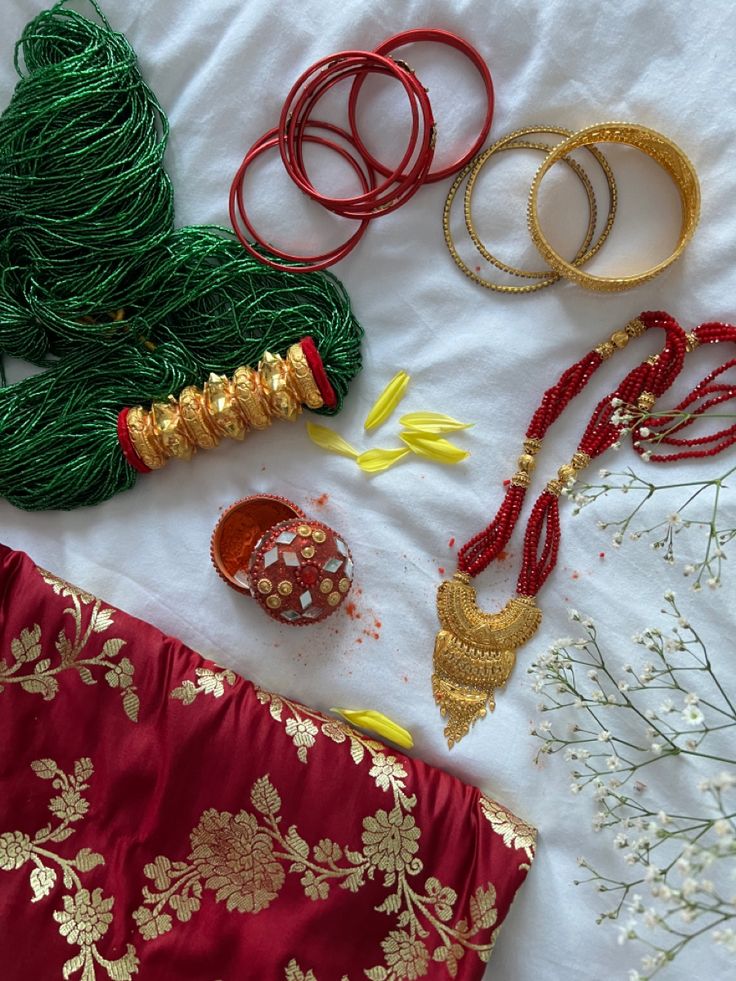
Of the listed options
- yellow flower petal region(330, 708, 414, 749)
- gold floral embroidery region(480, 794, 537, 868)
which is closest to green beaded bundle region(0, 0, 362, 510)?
yellow flower petal region(330, 708, 414, 749)

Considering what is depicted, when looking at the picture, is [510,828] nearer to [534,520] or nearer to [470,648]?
[470,648]

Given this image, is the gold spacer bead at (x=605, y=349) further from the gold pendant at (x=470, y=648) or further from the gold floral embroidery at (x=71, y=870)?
the gold floral embroidery at (x=71, y=870)

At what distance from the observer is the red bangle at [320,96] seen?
1.16 meters

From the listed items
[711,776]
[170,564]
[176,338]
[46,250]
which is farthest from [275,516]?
[711,776]

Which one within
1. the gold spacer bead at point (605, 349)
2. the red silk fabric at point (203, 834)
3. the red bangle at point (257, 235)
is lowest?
the red silk fabric at point (203, 834)

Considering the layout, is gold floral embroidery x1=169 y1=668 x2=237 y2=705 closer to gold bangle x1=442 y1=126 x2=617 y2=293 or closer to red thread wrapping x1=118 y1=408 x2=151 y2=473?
red thread wrapping x1=118 y1=408 x2=151 y2=473

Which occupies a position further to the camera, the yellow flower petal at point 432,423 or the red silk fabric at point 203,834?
the yellow flower petal at point 432,423

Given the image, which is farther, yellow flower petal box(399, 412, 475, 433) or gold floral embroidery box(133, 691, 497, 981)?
yellow flower petal box(399, 412, 475, 433)

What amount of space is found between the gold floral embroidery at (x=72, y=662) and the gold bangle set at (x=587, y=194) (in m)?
0.79

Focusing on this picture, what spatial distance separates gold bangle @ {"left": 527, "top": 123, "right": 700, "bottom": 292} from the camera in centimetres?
114

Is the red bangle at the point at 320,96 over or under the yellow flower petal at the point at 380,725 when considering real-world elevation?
over

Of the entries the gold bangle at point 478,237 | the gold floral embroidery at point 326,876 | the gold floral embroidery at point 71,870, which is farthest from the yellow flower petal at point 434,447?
the gold floral embroidery at point 71,870

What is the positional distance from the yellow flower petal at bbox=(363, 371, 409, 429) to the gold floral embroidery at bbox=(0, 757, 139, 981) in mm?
679

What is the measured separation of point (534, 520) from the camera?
4.05ft
